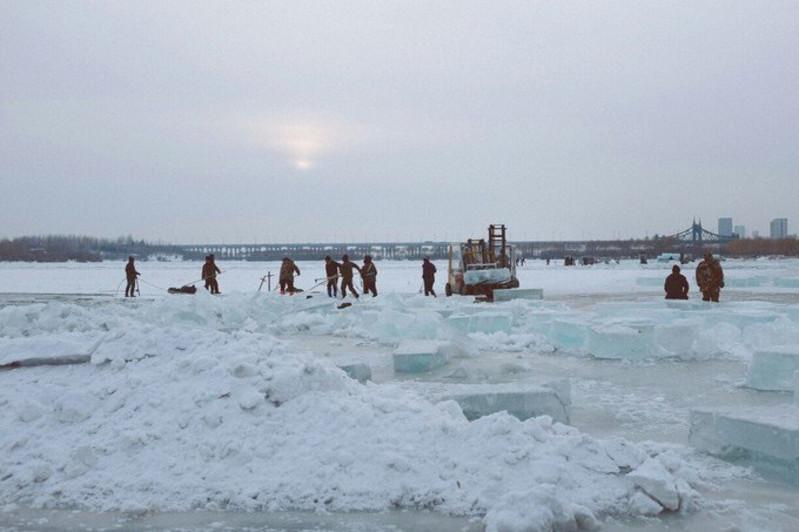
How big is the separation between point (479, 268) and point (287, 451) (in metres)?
17.8

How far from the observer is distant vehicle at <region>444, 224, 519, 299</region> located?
21453 millimetres

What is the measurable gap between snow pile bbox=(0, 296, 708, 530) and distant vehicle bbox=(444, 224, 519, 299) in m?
15.3

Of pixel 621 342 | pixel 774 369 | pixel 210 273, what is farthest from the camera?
pixel 210 273

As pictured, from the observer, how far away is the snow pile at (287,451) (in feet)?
13.9

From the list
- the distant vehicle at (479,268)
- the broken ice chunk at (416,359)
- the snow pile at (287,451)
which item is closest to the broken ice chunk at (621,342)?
the broken ice chunk at (416,359)

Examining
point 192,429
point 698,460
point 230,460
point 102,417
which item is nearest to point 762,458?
point 698,460

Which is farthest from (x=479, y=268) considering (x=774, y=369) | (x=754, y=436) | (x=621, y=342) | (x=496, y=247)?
(x=754, y=436)

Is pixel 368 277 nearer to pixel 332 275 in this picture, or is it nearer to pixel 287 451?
pixel 332 275

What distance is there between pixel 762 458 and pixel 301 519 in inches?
122

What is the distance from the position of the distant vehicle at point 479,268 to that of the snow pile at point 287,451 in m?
15.3

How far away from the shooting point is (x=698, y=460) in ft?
16.7

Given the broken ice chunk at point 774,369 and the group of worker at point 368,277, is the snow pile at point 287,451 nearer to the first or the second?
the broken ice chunk at point 774,369

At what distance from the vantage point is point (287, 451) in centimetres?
475

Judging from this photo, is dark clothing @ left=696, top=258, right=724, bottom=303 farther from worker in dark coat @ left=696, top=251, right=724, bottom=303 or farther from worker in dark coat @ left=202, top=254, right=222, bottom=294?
worker in dark coat @ left=202, top=254, right=222, bottom=294
